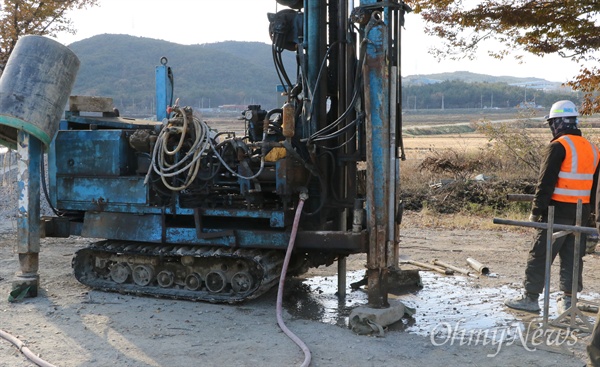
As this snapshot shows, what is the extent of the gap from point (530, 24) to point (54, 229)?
8.45 m

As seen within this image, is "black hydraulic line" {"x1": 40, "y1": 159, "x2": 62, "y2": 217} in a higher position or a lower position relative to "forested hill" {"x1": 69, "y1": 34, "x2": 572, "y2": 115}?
lower

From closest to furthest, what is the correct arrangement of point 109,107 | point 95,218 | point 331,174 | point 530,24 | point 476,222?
1. point 331,174
2. point 95,218
3. point 109,107
4. point 530,24
5. point 476,222

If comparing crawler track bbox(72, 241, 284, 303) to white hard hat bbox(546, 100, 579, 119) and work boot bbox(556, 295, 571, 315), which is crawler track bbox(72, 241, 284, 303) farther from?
white hard hat bbox(546, 100, 579, 119)

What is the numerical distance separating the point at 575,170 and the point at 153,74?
83.2 metres

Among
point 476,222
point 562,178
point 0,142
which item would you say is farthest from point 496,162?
point 0,142

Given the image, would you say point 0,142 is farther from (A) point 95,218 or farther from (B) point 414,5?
(B) point 414,5

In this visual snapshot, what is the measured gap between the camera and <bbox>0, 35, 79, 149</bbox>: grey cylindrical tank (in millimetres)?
8219

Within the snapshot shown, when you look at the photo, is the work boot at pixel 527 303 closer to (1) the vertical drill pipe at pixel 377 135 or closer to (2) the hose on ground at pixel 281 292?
(1) the vertical drill pipe at pixel 377 135

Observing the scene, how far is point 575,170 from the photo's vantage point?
759cm

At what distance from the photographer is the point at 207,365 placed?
6234 mm

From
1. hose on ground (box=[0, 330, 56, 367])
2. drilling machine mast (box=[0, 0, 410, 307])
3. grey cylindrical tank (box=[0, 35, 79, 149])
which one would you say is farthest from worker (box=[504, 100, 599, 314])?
grey cylindrical tank (box=[0, 35, 79, 149])

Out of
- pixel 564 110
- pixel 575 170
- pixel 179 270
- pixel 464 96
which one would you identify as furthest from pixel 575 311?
pixel 464 96

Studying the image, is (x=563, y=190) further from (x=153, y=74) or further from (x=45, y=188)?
(x=153, y=74)

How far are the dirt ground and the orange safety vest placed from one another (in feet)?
4.23
